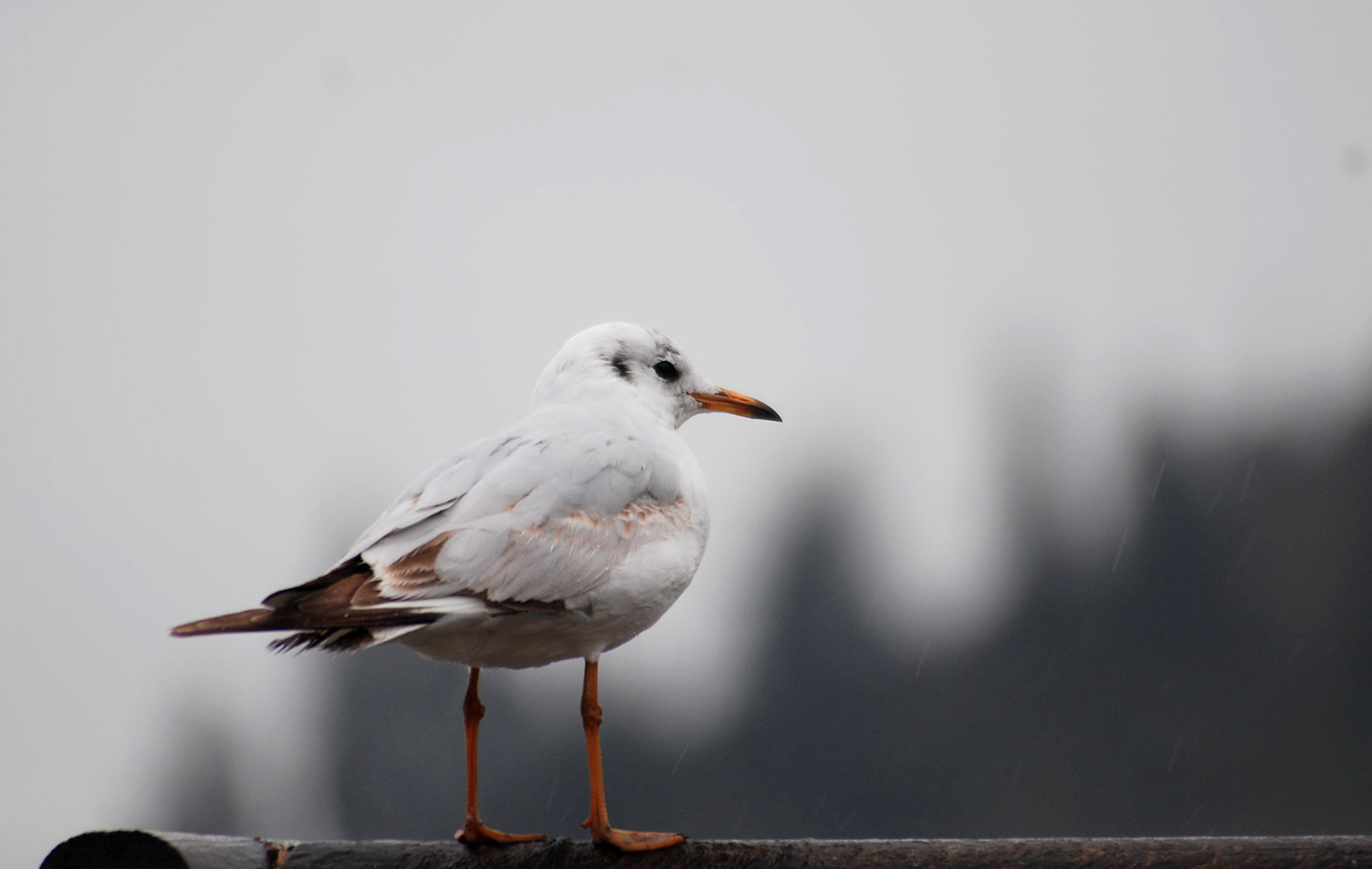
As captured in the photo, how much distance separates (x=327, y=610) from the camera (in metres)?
2.77

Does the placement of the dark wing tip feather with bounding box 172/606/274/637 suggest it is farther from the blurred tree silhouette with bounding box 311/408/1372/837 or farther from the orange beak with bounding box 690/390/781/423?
the blurred tree silhouette with bounding box 311/408/1372/837

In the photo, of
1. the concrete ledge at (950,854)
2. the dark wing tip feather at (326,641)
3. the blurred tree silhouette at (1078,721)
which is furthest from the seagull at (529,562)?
the blurred tree silhouette at (1078,721)

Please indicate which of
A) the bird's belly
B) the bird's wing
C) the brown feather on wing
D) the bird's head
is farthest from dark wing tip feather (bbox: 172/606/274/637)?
the bird's head

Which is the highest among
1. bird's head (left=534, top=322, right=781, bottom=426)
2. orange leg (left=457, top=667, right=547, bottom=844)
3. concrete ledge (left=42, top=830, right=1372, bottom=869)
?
bird's head (left=534, top=322, right=781, bottom=426)

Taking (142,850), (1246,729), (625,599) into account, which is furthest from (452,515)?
(1246,729)

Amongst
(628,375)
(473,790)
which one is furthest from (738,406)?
(473,790)

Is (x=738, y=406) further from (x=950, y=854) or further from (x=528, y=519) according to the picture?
(x=950, y=854)

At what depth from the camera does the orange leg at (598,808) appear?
3.07m

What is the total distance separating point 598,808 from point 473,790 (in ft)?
1.64

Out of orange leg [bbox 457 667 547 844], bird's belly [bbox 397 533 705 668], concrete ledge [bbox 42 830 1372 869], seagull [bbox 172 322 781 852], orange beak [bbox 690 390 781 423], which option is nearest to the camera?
concrete ledge [bbox 42 830 1372 869]

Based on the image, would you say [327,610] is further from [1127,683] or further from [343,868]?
[1127,683]

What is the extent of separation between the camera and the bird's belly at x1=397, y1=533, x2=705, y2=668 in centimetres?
320

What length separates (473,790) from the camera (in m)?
3.64

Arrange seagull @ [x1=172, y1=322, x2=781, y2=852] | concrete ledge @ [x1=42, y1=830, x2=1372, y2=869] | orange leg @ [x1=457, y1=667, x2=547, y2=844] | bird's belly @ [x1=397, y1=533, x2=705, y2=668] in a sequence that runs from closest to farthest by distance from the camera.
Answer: concrete ledge @ [x1=42, y1=830, x2=1372, y2=869], seagull @ [x1=172, y1=322, x2=781, y2=852], bird's belly @ [x1=397, y1=533, x2=705, y2=668], orange leg @ [x1=457, y1=667, x2=547, y2=844]
